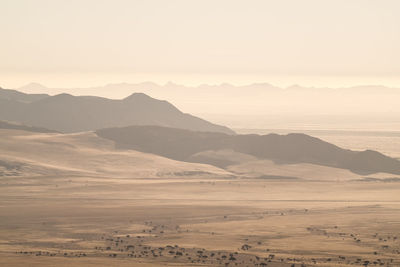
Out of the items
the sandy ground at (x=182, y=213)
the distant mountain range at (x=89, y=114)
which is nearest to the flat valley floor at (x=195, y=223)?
the sandy ground at (x=182, y=213)

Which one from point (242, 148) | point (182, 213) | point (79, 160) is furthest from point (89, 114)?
point (182, 213)

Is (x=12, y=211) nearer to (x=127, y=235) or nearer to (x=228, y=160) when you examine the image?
(x=127, y=235)

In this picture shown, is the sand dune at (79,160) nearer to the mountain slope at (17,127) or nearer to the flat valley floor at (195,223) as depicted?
the mountain slope at (17,127)

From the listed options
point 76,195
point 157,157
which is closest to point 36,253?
point 76,195

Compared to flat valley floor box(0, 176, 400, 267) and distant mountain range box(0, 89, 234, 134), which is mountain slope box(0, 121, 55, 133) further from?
flat valley floor box(0, 176, 400, 267)

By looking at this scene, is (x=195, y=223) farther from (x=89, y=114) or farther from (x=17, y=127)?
(x=89, y=114)

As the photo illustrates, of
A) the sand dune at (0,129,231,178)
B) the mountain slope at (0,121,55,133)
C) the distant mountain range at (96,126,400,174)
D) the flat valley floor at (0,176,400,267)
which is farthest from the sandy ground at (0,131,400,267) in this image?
the mountain slope at (0,121,55,133)
